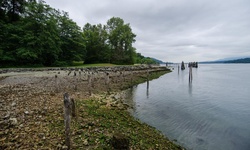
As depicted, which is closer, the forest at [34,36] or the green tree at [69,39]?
the forest at [34,36]

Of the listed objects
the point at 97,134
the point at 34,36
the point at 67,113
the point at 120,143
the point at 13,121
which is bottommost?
the point at 97,134

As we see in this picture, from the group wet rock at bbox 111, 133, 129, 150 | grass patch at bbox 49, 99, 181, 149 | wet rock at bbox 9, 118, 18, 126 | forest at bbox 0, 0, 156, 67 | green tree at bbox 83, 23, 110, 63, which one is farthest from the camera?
green tree at bbox 83, 23, 110, 63

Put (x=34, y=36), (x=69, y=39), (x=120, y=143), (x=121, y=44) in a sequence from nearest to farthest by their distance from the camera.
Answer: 1. (x=120, y=143)
2. (x=34, y=36)
3. (x=69, y=39)
4. (x=121, y=44)

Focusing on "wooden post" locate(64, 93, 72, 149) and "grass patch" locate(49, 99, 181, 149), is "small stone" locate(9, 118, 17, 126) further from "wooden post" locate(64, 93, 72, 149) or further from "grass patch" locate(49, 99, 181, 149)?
"wooden post" locate(64, 93, 72, 149)

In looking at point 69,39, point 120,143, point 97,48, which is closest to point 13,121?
point 120,143

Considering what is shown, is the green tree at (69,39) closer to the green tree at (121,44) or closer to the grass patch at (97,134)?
the green tree at (121,44)

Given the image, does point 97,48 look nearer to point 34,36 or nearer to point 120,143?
point 34,36

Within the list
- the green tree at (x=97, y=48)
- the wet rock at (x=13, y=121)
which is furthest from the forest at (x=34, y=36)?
the wet rock at (x=13, y=121)

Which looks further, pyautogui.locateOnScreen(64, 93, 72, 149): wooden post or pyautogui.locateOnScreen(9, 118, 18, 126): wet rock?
pyautogui.locateOnScreen(9, 118, 18, 126): wet rock

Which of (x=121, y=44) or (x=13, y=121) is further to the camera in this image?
(x=121, y=44)

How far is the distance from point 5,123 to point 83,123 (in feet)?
8.34

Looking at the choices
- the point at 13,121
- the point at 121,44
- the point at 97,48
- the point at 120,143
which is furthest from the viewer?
the point at 121,44

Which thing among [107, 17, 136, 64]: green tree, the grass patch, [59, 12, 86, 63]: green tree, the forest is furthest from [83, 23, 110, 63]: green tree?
the grass patch

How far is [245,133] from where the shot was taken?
23.7 feet
